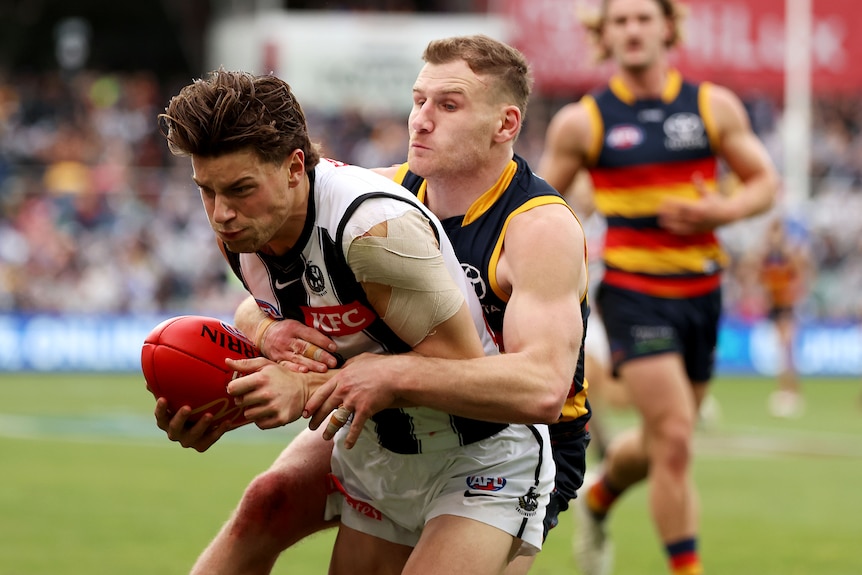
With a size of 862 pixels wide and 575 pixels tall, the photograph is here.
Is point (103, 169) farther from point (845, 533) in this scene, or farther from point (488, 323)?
point (488, 323)

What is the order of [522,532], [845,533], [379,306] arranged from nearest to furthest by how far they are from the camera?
[379,306]
[522,532]
[845,533]

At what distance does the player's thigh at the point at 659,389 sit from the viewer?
6.22 meters

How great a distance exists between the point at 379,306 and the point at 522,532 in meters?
0.88

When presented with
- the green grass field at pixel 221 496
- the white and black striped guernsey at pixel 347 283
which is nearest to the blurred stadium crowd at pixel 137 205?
the green grass field at pixel 221 496

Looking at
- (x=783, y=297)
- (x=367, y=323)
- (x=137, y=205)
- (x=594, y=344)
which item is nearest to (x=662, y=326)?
(x=367, y=323)

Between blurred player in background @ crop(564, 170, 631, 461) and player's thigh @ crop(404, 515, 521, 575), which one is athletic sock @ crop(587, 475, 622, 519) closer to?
blurred player in background @ crop(564, 170, 631, 461)

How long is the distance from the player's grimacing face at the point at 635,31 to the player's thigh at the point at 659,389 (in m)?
1.50

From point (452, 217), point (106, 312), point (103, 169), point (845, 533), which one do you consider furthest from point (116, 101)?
point (452, 217)

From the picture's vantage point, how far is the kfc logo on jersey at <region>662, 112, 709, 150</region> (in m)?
6.67

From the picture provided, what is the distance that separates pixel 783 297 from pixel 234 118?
49.0ft

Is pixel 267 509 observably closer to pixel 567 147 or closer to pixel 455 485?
pixel 455 485

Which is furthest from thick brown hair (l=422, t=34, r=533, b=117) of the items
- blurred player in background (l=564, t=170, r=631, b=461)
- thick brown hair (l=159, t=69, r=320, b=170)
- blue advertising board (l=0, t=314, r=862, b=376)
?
blue advertising board (l=0, t=314, r=862, b=376)

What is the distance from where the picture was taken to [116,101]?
2306cm

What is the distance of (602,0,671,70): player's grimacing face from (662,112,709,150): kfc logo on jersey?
33 cm
